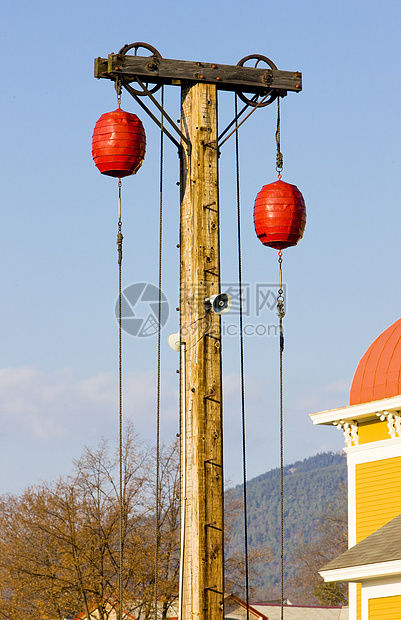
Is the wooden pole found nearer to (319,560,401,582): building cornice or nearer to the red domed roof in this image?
(319,560,401,582): building cornice

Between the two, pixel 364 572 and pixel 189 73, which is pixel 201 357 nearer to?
pixel 189 73

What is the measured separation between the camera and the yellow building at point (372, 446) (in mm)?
21062

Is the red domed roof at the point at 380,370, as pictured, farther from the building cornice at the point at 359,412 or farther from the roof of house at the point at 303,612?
the roof of house at the point at 303,612

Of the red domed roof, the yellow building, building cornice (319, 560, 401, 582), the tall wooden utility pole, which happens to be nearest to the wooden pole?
the tall wooden utility pole

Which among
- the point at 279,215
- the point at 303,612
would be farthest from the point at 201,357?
the point at 303,612

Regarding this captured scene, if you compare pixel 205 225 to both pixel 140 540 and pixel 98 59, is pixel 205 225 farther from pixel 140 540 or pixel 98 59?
pixel 140 540

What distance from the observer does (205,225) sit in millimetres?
9164

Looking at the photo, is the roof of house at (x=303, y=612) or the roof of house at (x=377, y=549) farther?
the roof of house at (x=303, y=612)

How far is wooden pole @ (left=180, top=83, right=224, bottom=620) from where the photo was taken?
28.0ft

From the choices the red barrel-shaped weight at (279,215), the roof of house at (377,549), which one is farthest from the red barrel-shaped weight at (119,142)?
the roof of house at (377,549)

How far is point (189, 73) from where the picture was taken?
9.38 meters

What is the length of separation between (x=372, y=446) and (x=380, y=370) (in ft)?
5.42

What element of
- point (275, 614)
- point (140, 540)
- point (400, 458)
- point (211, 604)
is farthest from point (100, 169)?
point (275, 614)

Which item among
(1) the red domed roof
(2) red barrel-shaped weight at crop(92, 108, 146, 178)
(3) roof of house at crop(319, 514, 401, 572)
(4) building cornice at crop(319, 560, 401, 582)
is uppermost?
(1) the red domed roof
